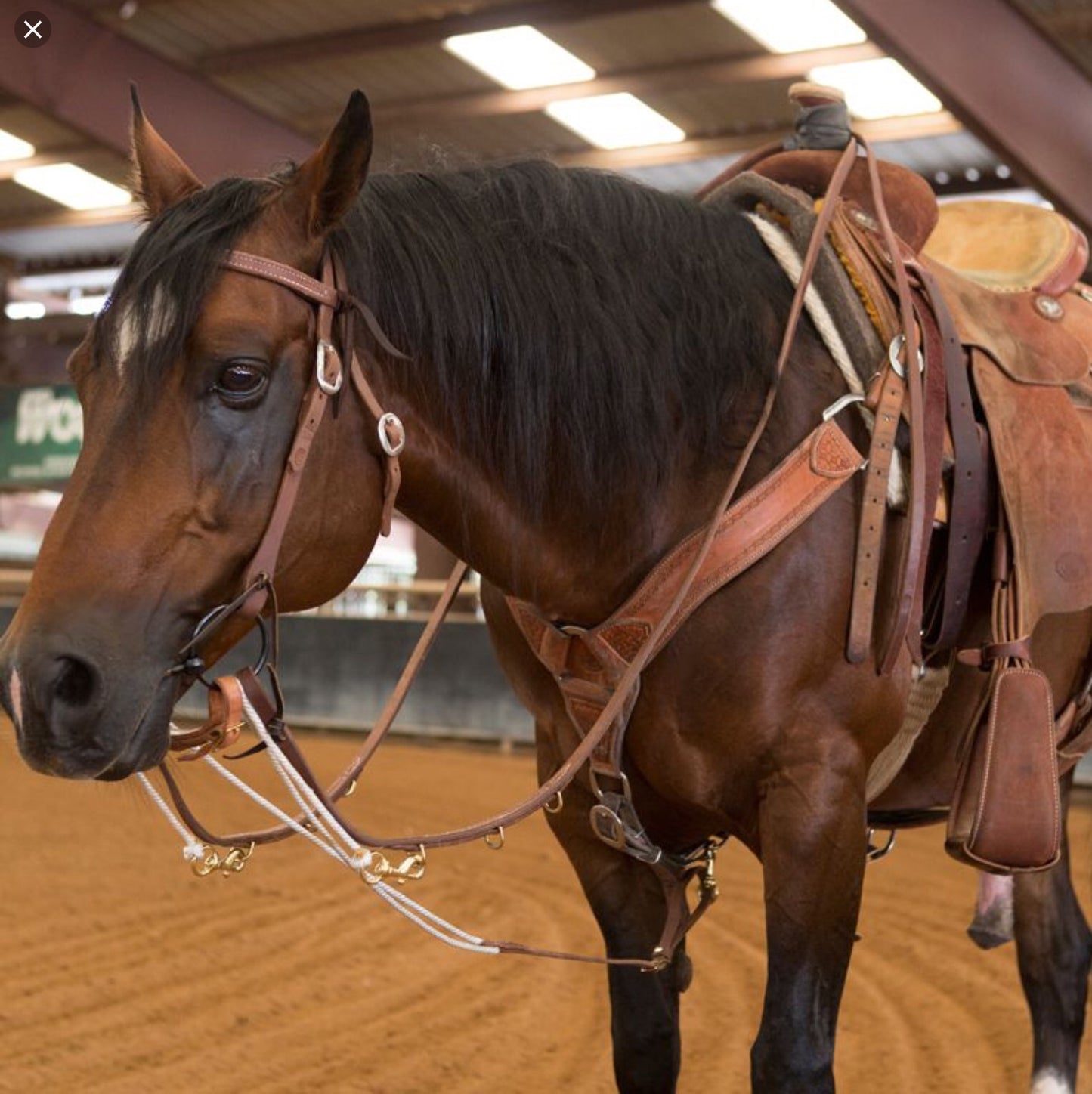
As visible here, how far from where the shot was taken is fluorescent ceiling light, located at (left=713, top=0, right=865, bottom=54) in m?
8.48

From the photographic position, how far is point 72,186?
41.1 feet

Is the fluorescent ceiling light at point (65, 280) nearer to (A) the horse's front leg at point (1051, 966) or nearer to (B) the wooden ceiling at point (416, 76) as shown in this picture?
(B) the wooden ceiling at point (416, 76)

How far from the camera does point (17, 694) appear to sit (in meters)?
1.51

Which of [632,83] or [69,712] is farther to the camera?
[632,83]

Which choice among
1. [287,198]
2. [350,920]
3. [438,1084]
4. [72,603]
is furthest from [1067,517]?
[350,920]

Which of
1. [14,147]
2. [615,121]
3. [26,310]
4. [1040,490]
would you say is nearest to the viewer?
[1040,490]

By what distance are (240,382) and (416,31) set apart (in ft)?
26.8

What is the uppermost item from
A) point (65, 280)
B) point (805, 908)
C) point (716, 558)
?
point (65, 280)

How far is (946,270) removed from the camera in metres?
2.52

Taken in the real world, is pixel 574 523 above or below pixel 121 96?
below

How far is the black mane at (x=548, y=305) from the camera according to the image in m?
1.80

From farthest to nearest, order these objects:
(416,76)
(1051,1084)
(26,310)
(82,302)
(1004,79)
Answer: (26,310)
(82,302)
(416,76)
(1004,79)
(1051,1084)

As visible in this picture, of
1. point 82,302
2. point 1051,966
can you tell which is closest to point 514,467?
point 1051,966

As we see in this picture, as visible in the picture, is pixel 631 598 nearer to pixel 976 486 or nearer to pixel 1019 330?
pixel 976 486
